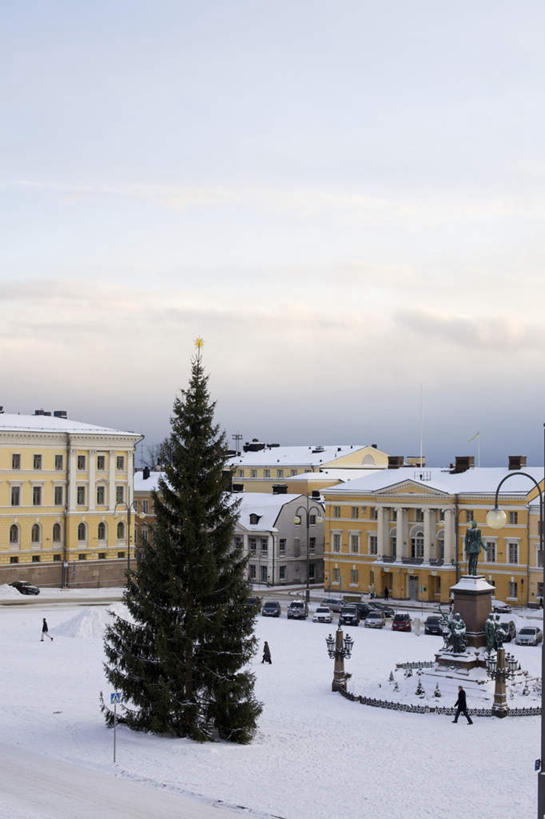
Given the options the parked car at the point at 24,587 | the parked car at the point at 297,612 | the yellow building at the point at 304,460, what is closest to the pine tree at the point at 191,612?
the parked car at the point at 297,612

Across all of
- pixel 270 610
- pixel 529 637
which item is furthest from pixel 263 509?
pixel 529 637

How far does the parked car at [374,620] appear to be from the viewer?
6531 centimetres

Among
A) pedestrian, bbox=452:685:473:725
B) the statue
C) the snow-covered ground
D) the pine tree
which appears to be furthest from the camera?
the statue

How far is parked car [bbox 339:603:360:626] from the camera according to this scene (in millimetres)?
66875

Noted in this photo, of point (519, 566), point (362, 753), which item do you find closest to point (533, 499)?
point (519, 566)

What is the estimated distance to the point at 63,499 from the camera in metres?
88.4

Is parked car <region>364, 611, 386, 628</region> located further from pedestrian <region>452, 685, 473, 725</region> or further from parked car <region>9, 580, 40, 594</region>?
pedestrian <region>452, 685, 473, 725</region>

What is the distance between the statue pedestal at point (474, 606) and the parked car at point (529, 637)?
18.6 m

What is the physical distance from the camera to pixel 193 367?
32594mm

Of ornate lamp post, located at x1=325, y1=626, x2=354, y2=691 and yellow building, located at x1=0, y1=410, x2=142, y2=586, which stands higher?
yellow building, located at x1=0, y1=410, x2=142, y2=586

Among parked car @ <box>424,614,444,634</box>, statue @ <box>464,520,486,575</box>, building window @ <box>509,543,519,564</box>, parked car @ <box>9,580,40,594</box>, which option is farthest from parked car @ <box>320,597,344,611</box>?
statue @ <box>464,520,486,575</box>

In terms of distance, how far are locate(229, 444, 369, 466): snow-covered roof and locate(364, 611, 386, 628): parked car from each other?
2208 inches

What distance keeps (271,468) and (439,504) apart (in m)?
46.4

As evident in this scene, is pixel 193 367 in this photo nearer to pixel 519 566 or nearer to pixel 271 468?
pixel 519 566
